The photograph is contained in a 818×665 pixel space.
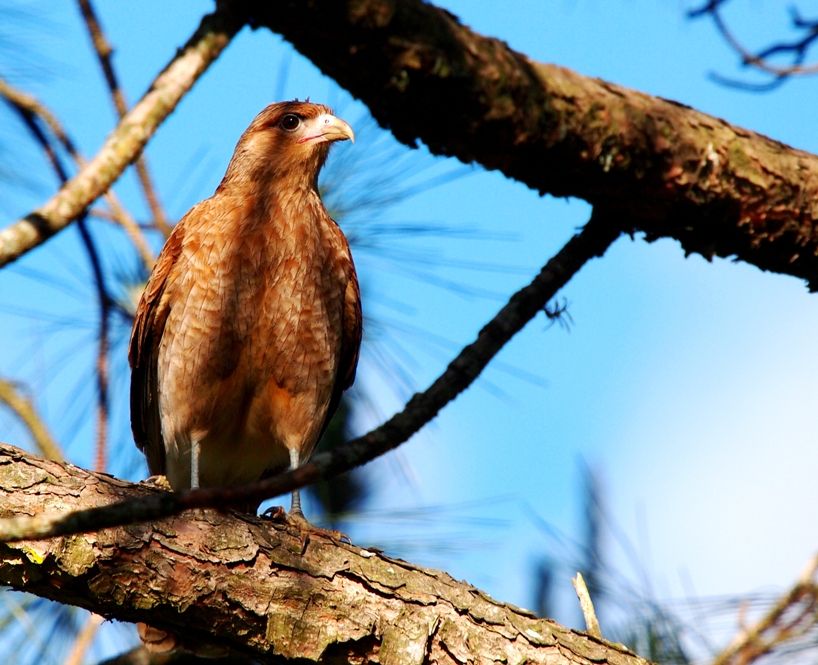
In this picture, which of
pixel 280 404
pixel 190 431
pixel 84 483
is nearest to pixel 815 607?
pixel 84 483

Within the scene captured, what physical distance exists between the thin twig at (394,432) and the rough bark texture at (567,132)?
0.18 m

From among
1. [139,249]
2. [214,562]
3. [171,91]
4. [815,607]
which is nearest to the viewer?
[171,91]

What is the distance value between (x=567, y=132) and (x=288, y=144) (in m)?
3.64

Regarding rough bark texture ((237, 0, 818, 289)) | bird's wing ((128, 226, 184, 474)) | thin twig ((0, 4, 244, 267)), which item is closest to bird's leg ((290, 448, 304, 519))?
bird's wing ((128, 226, 184, 474))

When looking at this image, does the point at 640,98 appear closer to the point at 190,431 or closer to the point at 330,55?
the point at 330,55

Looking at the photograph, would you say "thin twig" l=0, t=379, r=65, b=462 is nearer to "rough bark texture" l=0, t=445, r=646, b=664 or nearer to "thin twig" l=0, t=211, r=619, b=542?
"rough bark texture" l=0, t=445, r=646, b=664

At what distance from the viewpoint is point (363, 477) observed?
6648 mm

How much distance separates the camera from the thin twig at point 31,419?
519 centimetres

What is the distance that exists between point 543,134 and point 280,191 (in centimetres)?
333

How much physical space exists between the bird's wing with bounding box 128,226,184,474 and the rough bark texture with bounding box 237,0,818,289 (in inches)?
122

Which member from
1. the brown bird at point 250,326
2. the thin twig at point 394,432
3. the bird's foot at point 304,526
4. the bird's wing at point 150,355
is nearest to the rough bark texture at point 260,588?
the bird's foot at point 304,526

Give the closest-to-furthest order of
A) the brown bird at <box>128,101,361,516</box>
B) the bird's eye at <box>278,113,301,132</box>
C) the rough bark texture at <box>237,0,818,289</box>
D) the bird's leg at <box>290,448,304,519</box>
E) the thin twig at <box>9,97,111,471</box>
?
the rough bark texture at <box>237,0,818,289</box>
the thin twig at <box>9,97,111,471</box>
the bird's leg at <box>290,448,304,519</box>
the brown bird at <box>128,101,361,516</box>
the bird's eye at <box>278,113,301,132</box>

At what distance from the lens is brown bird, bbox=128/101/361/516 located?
17.5 feet

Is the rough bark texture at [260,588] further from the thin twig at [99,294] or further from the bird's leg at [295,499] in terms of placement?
the thin twig at [99,294]
